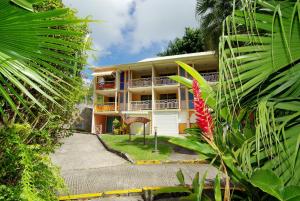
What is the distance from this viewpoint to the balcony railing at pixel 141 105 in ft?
97.8

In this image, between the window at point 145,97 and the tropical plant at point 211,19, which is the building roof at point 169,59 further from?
the tropical plant at point 211,19

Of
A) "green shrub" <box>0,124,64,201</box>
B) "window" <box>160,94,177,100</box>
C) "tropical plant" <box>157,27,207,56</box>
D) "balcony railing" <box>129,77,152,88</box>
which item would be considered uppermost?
"tropical plant" <box>157,27,207,56</box>

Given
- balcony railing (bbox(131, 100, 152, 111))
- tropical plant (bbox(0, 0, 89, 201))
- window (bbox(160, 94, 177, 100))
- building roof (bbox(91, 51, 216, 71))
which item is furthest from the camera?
window (bbox(160, 94, 177, 100))

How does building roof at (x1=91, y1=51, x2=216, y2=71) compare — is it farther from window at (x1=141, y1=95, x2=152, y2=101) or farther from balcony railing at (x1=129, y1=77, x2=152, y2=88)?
window at (x1=141, y1=95, x2=152, y2=101)

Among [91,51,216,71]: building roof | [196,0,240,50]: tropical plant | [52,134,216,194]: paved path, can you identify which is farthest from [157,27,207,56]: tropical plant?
[52,134,216,194]: paved path

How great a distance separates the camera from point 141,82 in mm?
30641

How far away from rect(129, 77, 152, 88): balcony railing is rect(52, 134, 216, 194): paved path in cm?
1492

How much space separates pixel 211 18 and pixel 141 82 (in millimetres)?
15030

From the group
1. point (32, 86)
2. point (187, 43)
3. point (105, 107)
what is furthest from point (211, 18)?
point (187, 43)

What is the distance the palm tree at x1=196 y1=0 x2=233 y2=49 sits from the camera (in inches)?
634

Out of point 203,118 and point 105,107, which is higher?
point 105,107

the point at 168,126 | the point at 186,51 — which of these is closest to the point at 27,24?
the point at 168,126

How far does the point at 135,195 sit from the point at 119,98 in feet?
79.7

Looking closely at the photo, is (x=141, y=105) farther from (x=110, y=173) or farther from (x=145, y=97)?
(x=110, y=173)
